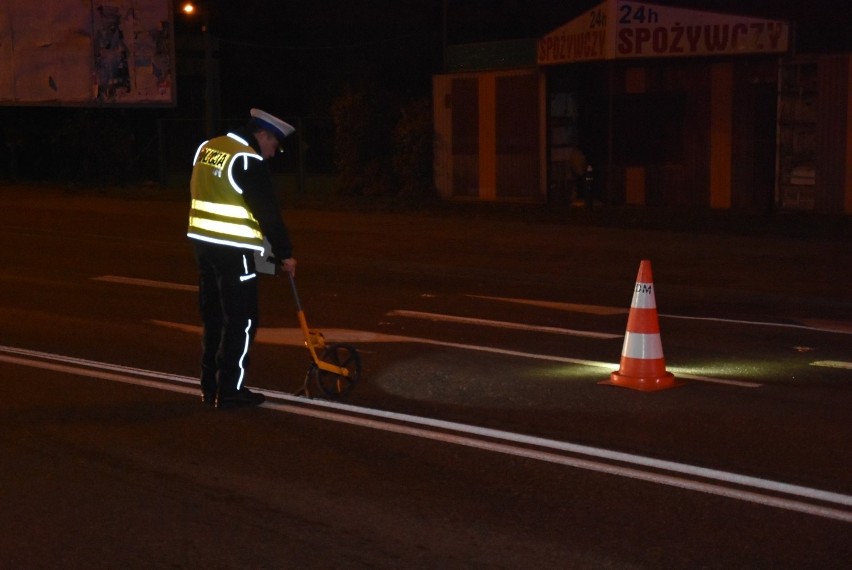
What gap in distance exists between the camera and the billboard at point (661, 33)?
2077 cm

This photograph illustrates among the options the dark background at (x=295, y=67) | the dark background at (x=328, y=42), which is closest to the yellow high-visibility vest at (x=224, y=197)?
the dark background at (x=295, y=67)

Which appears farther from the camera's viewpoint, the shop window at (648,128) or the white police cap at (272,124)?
the shop window at (648,128)

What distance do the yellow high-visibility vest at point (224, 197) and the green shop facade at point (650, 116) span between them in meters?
15.2

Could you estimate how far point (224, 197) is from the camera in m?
7.45

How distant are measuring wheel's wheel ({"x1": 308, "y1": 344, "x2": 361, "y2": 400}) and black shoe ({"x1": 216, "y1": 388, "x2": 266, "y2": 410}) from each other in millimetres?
384

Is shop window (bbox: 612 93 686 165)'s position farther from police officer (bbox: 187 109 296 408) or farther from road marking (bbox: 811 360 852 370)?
police officer (bbox: 187 109 296 408)

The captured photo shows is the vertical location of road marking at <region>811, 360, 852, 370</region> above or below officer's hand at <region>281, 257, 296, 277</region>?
below

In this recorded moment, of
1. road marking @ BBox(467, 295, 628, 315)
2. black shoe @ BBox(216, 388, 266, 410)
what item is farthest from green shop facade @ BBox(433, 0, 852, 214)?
black shoe @ BBox(216, 388, 266, 410)

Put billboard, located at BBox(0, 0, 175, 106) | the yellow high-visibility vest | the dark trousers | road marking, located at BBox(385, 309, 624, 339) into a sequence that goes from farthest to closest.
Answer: billboard, located at BBox(0, 0, 175, 106) → road marking, located at BBox(385, 309, 624, 339) → the dark trousers → the yellow high-visibility vest

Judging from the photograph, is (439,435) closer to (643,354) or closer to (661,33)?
(643,354)

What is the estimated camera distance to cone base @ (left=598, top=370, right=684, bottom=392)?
326 inches

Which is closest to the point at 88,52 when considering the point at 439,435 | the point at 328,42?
the point at 328,42

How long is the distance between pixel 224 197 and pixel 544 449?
2.45 meters

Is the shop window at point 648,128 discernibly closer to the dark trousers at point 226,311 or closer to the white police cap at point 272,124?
the white police cap at point 272,124
